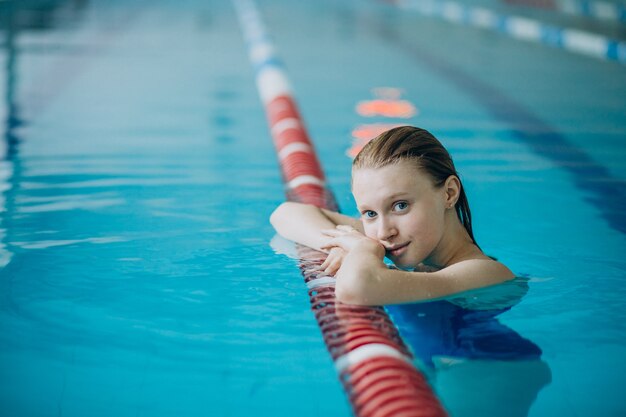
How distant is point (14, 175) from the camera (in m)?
3.71

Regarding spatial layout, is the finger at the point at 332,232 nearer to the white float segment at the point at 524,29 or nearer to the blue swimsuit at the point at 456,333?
the blue swimsuit at the point at 456,333

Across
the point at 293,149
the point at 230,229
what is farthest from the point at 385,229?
the point at 293,149

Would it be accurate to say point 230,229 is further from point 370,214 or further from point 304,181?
point 370,214

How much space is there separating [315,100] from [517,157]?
195cm

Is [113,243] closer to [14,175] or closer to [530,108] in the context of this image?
[14,175]

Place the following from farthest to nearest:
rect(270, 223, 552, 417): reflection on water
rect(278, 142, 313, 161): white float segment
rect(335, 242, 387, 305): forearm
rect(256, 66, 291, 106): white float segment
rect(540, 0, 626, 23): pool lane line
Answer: rect(540, 0, 626, 23): pool lane line → rect(256, 66, 291, 106): white float segment → rect(278, 142, 313, 161): white float segment → rect(335, 242, 387, 305): forearm → rect(270, 223, 552, 417): reflection on water

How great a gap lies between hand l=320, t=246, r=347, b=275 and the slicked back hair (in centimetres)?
26

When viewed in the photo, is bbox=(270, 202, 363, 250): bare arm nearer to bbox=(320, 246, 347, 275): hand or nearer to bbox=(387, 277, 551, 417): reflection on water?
Answer: bbox=(320, 246, 347, 275): hand

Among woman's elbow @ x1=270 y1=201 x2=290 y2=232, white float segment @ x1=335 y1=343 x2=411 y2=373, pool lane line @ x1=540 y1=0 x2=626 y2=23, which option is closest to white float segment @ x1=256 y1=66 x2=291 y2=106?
woman's elbow @ x1=270 y1=201 x2=290 y2=232

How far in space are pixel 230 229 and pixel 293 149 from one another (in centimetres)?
107

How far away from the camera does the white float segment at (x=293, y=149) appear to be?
394cm

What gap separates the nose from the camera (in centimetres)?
211

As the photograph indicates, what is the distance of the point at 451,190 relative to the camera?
2.20 meters

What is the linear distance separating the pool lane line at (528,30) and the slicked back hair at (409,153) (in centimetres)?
679
